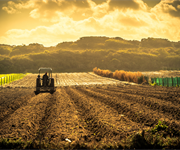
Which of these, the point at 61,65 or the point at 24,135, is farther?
the point at 61,65

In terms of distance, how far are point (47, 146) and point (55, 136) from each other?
865 millimetres

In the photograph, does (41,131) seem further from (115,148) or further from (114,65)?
(114,65)

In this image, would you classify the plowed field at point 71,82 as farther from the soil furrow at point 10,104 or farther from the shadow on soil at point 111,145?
the shadow on soil at point 111,145

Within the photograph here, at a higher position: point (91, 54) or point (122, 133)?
point (91, 54)

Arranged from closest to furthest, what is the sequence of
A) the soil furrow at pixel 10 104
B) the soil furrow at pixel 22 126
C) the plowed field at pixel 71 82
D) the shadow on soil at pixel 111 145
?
the shadow on soil at pixel 111 145, the soil furrow at pixel 22 126, the soil furrow at pixel 10 104, the plowed field at pixel 71 82

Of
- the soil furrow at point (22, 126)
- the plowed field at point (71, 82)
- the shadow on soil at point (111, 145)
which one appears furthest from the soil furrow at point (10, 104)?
the plowed field at point (71, 82)

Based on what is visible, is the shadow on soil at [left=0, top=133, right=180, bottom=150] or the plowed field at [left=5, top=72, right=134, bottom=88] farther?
the plowed field at [left=5, top=72, right=134, bottom=88]

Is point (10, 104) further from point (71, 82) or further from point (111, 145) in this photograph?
point (71, 82)

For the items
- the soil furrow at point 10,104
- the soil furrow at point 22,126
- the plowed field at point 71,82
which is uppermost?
the soil furrow at point 22,126

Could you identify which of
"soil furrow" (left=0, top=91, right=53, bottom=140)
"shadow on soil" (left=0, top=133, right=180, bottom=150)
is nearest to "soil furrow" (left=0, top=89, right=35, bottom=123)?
"soil furrow" (left=0, top=91, right=53, bottom=140)

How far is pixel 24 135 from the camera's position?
18.9ft

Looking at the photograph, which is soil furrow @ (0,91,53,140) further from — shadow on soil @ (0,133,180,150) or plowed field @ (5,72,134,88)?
plowed field @ (5,72,134,88)

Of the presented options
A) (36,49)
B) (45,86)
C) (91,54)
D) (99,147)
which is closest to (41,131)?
(99,147)

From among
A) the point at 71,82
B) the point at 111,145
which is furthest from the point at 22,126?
the point at 71,82
